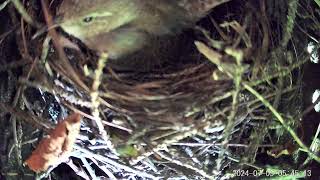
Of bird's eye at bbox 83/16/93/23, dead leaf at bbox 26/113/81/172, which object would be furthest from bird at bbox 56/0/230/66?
dead leaf at bbox 26/113/81/172

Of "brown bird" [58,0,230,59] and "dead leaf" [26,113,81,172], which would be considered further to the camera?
"brown bird" [58,0,230,59]

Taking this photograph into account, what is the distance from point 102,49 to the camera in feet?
4.14

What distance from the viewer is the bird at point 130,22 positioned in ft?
3.95

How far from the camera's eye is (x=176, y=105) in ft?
3.59

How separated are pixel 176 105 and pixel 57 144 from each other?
229 mm

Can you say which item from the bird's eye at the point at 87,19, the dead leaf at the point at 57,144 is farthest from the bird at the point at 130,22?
the dead leaf at the point at 57,144

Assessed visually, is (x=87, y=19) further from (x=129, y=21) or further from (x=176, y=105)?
(x=176, y=105)

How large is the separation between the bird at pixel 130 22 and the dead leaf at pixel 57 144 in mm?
224

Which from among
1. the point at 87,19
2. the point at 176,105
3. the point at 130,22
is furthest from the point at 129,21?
the point at 176,105

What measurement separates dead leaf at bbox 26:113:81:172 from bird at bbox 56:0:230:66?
0.74ft

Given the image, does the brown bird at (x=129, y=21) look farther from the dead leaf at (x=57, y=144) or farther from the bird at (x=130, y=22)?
the dead leaf at (x=57, y=144)

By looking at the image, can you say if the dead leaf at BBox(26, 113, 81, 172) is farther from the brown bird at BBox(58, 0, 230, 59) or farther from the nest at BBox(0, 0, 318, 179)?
the brown bird at BBox(58, 0, 230, 59)

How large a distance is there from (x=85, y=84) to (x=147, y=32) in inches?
11.0

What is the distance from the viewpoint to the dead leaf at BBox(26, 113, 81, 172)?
3.47 ft
